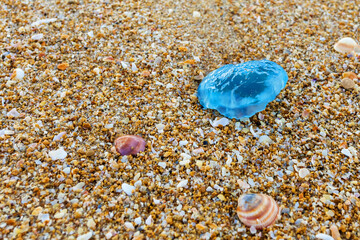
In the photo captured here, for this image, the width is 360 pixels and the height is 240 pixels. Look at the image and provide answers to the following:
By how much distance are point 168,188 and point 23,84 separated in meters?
1.37

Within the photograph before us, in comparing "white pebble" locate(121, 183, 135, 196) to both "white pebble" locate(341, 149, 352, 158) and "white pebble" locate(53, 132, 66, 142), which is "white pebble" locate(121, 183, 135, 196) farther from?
"white pebble" locate(341, 149, 352, 158)

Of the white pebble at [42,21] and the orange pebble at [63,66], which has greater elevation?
the white pebble at [42,21]

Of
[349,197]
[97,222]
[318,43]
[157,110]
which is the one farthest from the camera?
[318,43]

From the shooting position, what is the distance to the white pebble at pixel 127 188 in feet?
5.69

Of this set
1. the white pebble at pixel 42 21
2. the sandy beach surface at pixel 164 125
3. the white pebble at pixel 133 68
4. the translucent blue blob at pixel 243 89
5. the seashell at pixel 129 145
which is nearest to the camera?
the sandy beach surface at pixel 164 125

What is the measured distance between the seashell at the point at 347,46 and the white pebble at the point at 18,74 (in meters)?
2.59

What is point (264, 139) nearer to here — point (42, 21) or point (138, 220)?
point (138, 220)

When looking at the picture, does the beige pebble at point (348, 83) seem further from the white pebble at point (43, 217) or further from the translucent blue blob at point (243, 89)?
the white pebble at point (43, 217)

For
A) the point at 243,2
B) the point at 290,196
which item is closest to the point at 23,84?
the point at 290,196

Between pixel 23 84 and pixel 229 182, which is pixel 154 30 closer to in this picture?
pixel 23 84

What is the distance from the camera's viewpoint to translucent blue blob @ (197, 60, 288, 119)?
6.55 feet

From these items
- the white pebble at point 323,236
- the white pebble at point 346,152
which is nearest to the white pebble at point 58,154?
the white pebble at point 323,236

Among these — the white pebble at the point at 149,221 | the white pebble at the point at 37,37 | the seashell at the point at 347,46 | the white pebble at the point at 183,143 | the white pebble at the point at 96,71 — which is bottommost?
the white pebble at the point at 149,221

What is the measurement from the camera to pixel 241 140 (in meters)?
2.00
